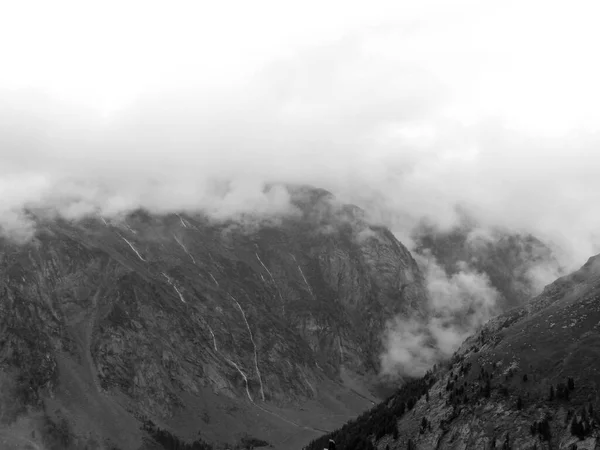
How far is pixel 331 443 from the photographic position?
7844 cm

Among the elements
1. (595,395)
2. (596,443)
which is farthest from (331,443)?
(595,395)

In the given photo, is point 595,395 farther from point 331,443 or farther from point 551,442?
point 331,443

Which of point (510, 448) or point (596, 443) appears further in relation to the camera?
point (510, 448)

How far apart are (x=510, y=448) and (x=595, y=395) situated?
33.3 m

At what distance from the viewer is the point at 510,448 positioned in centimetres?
19950

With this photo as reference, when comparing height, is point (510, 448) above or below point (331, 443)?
below

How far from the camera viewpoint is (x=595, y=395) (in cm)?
19850

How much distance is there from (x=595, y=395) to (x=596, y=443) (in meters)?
22.6

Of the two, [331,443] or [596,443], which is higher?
[331,443]

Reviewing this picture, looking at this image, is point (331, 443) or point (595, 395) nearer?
point (331, 443)

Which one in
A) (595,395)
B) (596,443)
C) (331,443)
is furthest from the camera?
(595,395)

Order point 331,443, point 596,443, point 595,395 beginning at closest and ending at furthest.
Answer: point 331,443
point 596,443
point 595,395

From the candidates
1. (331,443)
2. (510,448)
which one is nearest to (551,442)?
(510,448)

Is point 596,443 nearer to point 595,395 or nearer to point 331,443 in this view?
point 595,395
